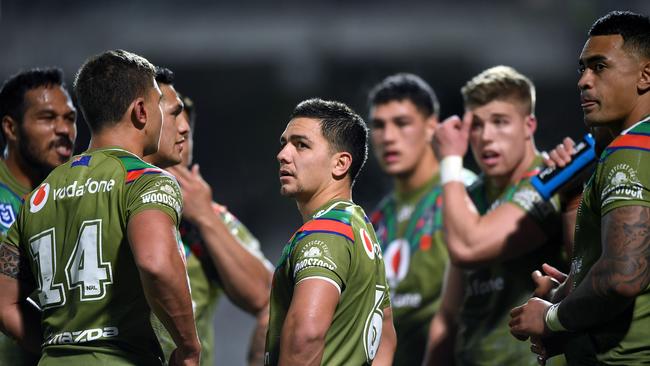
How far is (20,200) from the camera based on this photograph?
4.60m

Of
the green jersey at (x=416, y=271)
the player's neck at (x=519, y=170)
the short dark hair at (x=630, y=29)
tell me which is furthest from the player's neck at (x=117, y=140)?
the green jersey at (x=416, y=271)

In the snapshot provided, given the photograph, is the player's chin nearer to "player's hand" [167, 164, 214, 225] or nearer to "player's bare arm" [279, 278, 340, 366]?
"player's bare arm" [279, 278, 340, 366]

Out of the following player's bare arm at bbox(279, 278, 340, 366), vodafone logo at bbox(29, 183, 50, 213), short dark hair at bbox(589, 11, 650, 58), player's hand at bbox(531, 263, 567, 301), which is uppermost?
short dark hair at bbox(589, 11, 650, 58)

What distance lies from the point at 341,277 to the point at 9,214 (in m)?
2.04

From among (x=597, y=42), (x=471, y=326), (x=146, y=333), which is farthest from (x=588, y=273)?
(x=471, y=326)

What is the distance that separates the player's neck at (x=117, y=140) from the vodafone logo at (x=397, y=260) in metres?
2.74

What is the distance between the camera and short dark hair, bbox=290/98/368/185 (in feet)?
12.4

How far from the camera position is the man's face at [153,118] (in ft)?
12.2

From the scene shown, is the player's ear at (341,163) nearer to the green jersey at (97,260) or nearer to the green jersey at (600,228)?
the green jersey at (97,260)

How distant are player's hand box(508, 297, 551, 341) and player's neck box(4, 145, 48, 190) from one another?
8.51ft

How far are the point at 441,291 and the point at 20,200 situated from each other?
2708 mm

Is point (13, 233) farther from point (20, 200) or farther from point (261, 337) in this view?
point (261, 337)

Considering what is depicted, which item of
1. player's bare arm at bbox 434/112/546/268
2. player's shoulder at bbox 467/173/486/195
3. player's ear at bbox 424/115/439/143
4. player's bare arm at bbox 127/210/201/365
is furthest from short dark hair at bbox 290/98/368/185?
player's ear at bbox 424/115/439/143

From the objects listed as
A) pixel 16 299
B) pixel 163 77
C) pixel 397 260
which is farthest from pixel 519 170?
pixel 16 299
